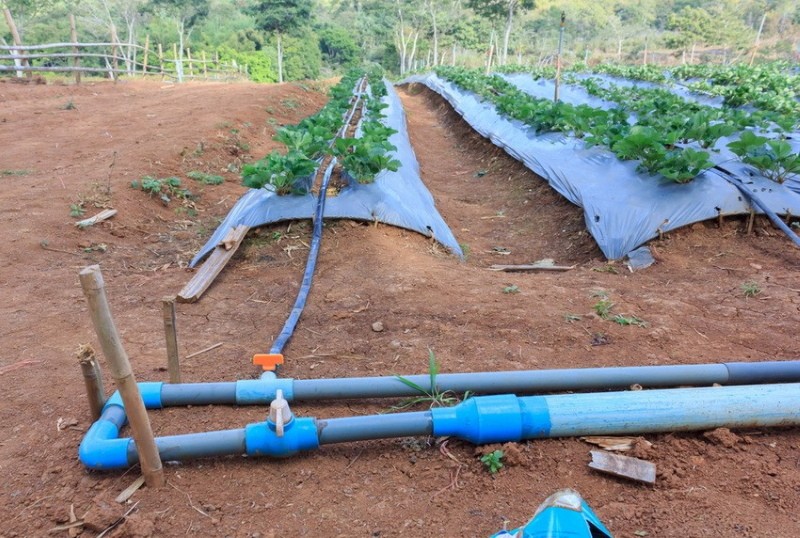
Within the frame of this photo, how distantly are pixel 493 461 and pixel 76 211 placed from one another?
→ 18.0 feet

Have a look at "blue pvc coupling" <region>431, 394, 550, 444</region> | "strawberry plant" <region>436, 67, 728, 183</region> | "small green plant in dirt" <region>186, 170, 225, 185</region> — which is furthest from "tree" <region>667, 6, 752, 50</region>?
"blue pvc coupling" <region>431, 394, 550, 444</region>

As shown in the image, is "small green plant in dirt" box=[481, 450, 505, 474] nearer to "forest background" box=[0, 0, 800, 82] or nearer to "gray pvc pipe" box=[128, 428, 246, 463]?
"gray pvc pipe" box=[128, 428, 246, 463]

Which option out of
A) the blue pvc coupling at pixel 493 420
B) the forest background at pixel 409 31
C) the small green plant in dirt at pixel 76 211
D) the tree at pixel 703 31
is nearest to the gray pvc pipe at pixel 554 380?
the blue pvc coupling at pixel 493 420

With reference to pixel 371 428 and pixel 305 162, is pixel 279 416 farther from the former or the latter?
pixel 305 162

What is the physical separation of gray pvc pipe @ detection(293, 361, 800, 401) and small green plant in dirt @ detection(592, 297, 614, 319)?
896mm

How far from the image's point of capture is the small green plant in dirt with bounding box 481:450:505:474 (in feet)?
6.95

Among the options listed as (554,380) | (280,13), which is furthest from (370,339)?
(280,13)

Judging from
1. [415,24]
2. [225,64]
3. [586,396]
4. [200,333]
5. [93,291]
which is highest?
[415,24]

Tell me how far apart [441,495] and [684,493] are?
94 cm

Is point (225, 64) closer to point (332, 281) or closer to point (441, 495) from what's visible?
point (332, 281)

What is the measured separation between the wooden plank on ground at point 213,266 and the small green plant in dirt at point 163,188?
7.69 ft

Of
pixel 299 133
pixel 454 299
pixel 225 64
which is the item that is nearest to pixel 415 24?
pixel 225 64

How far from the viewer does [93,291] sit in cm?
165

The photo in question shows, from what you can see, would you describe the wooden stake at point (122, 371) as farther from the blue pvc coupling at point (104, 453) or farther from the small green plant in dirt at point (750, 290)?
the small green plant in dirt at point (750, 290)
